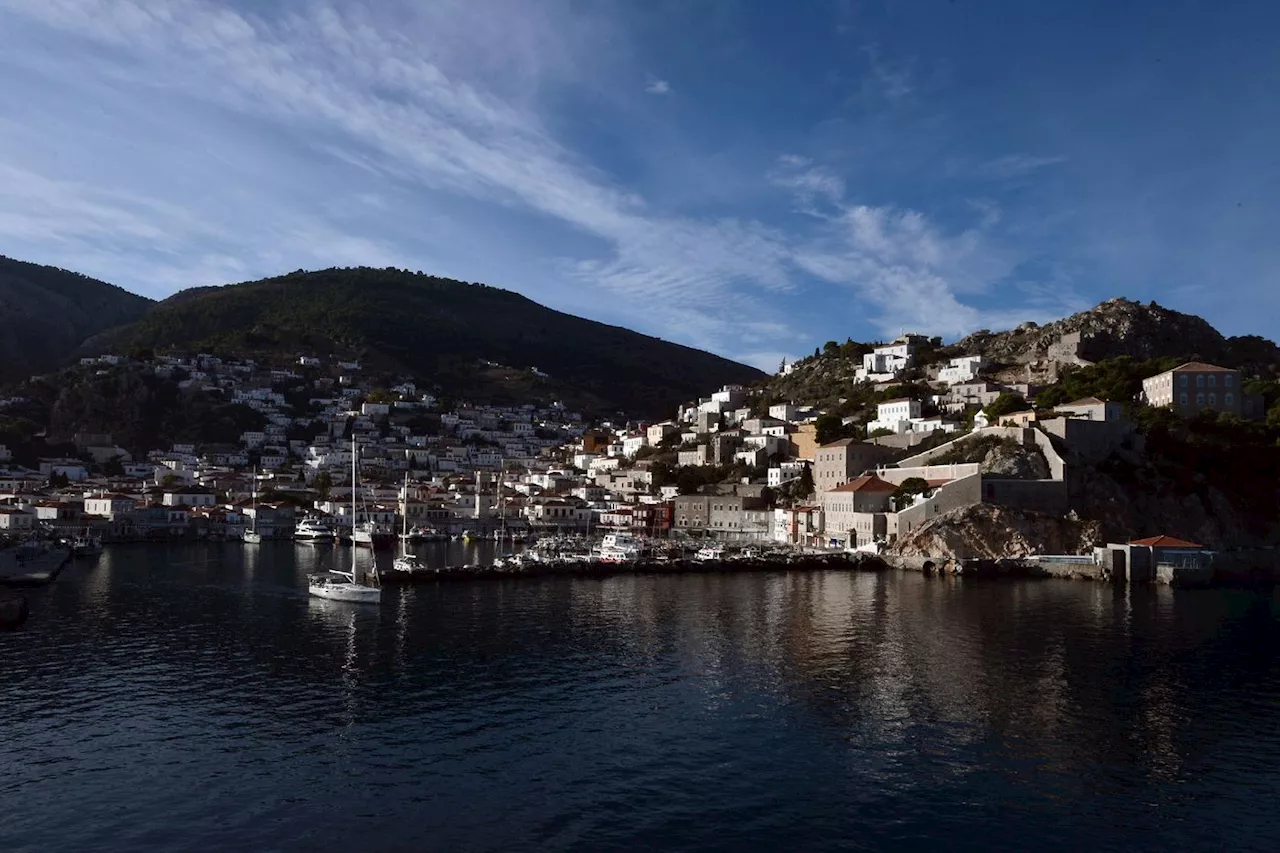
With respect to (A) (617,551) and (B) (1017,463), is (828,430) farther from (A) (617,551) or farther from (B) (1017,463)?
(A) (617,551)

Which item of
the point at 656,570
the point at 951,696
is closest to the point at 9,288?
the point at 656,570

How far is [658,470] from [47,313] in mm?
148747

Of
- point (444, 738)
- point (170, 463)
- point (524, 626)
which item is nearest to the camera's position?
point (444, 738)

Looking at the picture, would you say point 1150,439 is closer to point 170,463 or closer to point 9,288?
point 170,463

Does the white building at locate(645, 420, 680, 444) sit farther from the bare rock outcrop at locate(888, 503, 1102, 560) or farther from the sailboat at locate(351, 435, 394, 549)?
the bare rock outcrop at locate(888, 503, 1102, 560)

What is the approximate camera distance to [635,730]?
1920 centimetres

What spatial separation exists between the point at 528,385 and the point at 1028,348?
91.9 meters

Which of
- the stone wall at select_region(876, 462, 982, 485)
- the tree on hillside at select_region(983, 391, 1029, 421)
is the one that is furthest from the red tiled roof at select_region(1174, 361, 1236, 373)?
the stone wall at select_region(876, 462, 982, 485)

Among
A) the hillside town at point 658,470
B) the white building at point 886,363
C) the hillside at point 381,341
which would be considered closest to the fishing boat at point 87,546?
the hillside town at point 658,470

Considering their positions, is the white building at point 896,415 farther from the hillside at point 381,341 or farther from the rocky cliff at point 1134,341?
the hillside at point 381,341

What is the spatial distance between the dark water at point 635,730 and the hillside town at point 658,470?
2317cm

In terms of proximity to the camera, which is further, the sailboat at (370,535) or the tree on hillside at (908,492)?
the sailboat at (370,535)

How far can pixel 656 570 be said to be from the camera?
51.7m

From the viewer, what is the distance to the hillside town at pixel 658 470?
189ft
